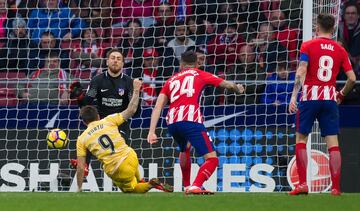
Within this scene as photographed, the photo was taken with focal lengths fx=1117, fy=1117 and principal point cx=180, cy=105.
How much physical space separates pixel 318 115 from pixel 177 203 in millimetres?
2410

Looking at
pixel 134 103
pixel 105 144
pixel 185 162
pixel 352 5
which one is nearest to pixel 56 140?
pixel 105 144

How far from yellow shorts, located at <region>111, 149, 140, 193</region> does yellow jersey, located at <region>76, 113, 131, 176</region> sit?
0.18ft

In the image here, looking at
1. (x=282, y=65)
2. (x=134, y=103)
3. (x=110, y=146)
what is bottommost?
(x=110, y=146)

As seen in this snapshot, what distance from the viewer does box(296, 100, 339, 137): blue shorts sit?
11797 millimetres

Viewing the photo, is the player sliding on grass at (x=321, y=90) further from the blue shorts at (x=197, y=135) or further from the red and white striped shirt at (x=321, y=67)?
the blue shorts at (x=197, y=135)

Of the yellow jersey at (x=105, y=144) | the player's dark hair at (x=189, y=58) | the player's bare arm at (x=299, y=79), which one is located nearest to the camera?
the player's bare arm at (x=299, y=79)

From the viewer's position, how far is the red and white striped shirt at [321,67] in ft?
38.5

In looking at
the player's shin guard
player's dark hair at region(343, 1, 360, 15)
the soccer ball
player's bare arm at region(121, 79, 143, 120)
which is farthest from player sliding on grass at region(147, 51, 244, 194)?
player's dark hair at region(343, 1, 360, 15)

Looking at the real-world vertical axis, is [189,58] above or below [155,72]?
below

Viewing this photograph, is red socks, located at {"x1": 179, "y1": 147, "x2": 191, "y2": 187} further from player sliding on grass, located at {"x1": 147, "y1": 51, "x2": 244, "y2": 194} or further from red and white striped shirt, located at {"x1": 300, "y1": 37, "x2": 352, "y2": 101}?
red and white striped shirt, located at {"x1": 300, "y1": 37, "x2": 352, "y2": 101}

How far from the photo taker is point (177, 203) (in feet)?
33.5

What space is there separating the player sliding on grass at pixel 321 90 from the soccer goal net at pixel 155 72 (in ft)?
9.48

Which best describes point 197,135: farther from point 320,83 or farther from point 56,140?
point 56,140

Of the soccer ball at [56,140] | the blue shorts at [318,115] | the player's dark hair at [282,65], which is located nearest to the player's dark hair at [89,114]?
the soccer ball at [56,140]
